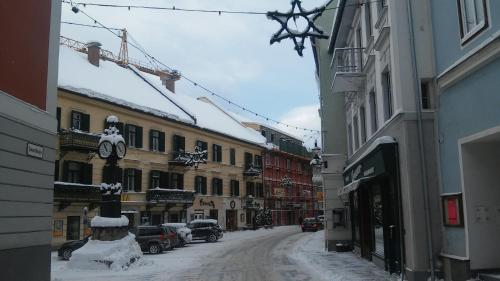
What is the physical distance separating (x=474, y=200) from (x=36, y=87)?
10.2m

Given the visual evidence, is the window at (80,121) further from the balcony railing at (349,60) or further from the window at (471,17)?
the window at (471,17)

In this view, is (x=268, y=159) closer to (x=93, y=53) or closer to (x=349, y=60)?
Answer: (x=93, y=53)

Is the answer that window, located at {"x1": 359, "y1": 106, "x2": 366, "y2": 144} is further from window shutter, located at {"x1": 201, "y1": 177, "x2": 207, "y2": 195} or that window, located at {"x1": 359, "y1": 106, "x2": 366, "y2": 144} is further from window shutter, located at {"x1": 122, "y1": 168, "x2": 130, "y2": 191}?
window shutter, located at {"x1": 201, "y1": 177, "x2": 207, "y2": 195}

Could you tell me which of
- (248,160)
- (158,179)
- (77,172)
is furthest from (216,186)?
(77,172)

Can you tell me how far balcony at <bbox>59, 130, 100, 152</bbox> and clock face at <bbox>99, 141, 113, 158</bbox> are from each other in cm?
1184

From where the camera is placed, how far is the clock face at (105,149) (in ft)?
67.8

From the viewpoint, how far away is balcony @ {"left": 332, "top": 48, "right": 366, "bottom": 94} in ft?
62.9

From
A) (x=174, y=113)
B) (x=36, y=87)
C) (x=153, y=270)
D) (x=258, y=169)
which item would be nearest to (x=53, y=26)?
(x=36, y=87)

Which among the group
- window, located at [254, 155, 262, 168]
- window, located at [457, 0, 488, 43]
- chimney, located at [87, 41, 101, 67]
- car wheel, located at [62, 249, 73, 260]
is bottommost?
car wheel, located at [62, 249, 73, 260]

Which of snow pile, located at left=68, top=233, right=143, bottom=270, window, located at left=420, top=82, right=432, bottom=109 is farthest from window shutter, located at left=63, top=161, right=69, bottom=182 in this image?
window, located at left=420, top=82, right=432, bottom=109

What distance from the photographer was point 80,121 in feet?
111

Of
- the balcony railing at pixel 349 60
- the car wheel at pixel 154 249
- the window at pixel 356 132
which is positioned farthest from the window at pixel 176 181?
the balcony railing at pixel 349 60

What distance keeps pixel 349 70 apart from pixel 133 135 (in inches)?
905

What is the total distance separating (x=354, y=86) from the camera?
66.9 feet
